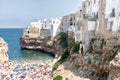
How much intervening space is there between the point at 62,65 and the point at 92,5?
12.3 m

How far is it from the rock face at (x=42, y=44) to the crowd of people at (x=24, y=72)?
2178 cm

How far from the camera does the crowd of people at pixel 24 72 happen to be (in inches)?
2429

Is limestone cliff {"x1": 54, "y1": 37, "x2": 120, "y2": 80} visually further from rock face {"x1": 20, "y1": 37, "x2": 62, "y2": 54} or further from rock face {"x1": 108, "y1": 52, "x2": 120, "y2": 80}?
rock face {"x1": 20, "y1": 37, "x2": 62, "y2": 54}

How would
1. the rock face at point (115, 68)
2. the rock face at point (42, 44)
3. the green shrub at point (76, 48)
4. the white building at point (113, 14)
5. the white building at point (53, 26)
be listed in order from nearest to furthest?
the rock face at point (115, 68) < the white building at point (113, 14) < the green shrub at point (76, 48) < the rock face at point (42, 44) < the white building at point (53, 26)

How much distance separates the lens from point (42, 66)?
239 feet

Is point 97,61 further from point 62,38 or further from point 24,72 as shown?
point 62,38

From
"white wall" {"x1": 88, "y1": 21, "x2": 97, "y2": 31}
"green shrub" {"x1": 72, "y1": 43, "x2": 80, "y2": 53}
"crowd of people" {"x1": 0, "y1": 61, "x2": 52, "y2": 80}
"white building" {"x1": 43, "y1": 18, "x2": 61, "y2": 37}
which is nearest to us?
"white wall" {"x1": 88, "y1": 21, "x2": 97, "y2": 31}

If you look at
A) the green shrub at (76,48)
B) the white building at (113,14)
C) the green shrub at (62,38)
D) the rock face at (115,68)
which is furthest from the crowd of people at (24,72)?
the green shrub at (62,38)

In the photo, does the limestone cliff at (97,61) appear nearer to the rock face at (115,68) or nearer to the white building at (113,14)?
the rock face at (115,68)

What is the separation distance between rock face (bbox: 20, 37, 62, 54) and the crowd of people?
21.8 metres

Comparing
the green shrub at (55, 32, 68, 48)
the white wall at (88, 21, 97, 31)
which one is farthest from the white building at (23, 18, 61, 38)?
the white wall at (88, 21, 97, 31)

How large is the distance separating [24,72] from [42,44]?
134ft

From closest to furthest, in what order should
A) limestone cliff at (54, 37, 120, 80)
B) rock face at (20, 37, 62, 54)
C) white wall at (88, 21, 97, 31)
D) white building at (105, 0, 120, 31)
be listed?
1. limestone cliff at (54, 37, 120, 80)
2. white building at (105, 0, 120, 31)
3. white wall at (88, 21, 97, 31)
4. rock face at (20, 37, 62, 54)

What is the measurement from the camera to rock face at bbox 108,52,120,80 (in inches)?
1629
